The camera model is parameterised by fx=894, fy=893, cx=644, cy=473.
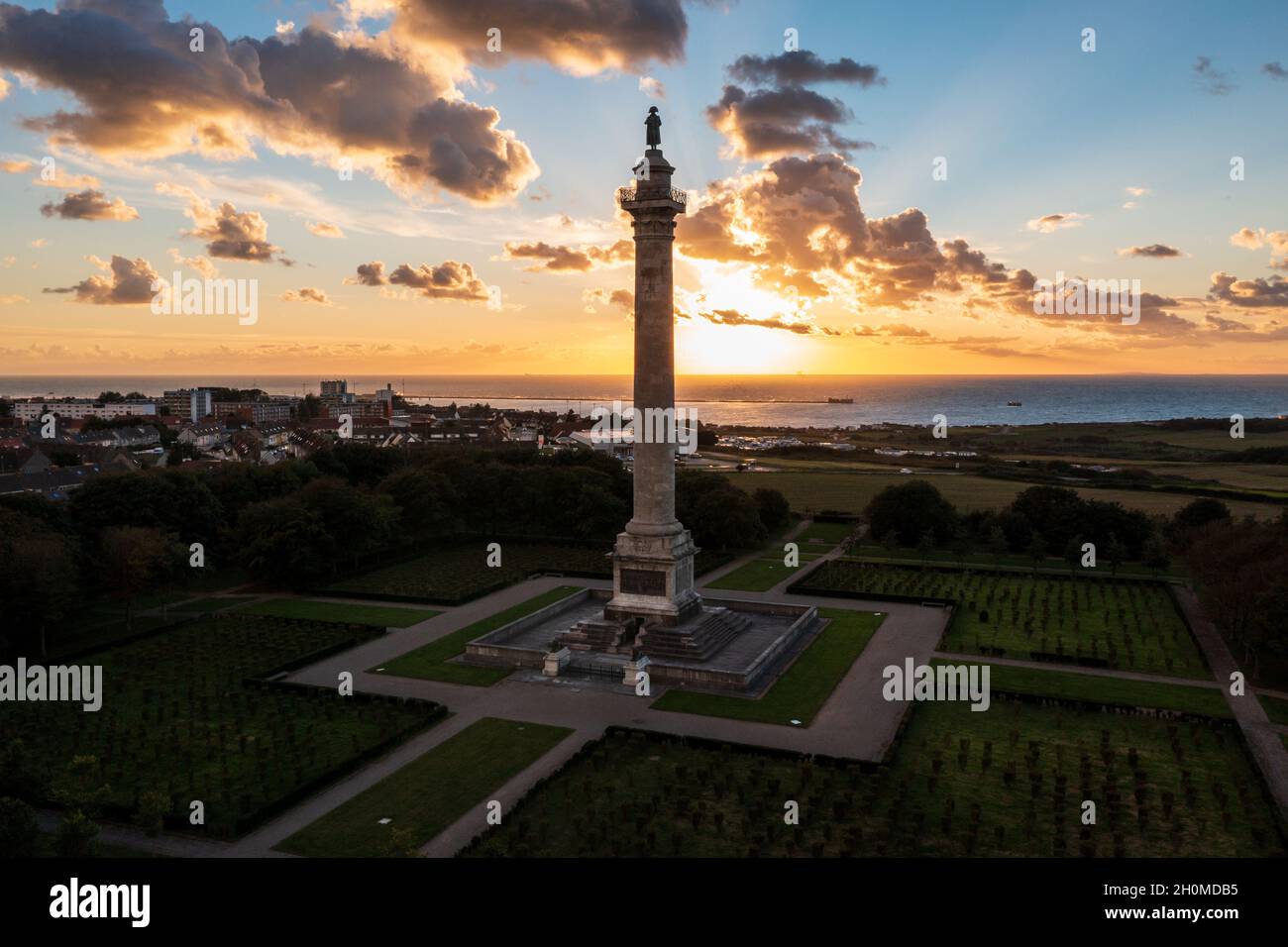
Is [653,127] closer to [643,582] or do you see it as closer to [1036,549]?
[643,582]

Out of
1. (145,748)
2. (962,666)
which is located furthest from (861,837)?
(145,748)

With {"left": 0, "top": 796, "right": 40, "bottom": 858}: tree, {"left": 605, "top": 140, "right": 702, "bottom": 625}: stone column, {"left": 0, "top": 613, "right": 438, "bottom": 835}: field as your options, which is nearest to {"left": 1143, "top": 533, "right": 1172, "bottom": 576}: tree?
{"left": 605, "top": 140, "right": 702, "bottom": 625}: stone column

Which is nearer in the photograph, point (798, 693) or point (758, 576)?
point (798, 693)

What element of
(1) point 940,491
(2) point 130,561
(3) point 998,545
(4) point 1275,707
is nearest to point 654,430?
(4) point 1275,707

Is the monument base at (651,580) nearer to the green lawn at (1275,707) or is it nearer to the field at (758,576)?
the field at (758,576)

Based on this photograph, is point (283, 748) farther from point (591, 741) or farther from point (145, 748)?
point (591, 741)

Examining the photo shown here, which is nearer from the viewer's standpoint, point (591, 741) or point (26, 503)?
point (591, 741)
